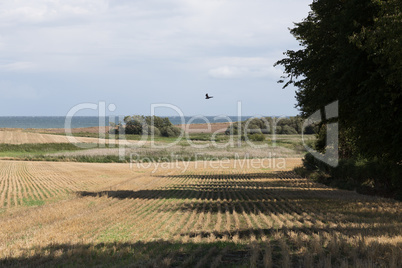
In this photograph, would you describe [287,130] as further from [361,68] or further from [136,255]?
[136,255]

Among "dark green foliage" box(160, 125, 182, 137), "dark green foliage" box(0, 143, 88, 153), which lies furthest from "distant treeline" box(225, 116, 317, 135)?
"dark green foliage" box(0, 143, 88, 153)

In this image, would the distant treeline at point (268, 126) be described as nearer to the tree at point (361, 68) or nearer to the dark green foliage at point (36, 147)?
the dark green foliage at point (36, 147)

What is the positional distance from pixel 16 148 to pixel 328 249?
267 ft

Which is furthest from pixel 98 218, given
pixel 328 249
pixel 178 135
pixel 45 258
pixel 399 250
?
pixel 178 135

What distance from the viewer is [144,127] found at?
147875mm

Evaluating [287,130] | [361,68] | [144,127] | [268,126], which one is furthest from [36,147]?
[287,130]

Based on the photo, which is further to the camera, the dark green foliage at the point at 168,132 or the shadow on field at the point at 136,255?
the dark green foliage at the point at 168,132

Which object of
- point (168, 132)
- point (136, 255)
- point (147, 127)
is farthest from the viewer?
point (147, 127)

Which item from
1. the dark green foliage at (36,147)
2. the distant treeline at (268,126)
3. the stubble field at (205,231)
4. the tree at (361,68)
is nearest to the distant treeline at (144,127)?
the distant treeline at (268,126)

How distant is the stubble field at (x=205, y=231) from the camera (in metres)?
10.2

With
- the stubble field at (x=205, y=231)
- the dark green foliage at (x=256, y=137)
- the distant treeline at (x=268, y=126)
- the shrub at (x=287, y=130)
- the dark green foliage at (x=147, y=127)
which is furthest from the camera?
the dark green foliage at (x=147, y=127)

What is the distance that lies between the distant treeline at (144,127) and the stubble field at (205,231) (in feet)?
388

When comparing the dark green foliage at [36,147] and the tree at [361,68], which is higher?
the tree at [361,68]

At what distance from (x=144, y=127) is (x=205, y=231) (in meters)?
135
